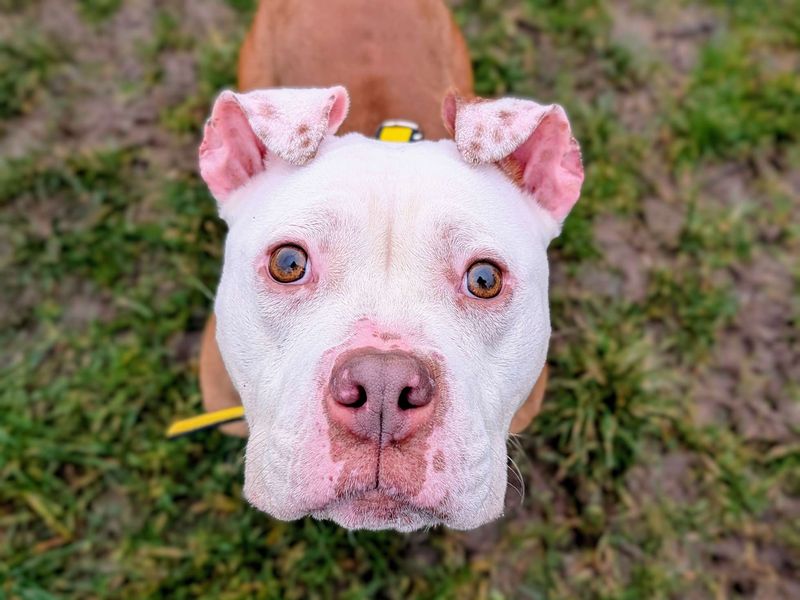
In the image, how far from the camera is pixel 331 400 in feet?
5.95

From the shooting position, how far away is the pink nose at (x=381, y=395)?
1.76 meters

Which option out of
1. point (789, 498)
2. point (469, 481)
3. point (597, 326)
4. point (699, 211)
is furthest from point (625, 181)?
point (469, 481)

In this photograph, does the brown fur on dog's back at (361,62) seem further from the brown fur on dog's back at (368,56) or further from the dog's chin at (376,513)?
the dog's chin at (376,513)

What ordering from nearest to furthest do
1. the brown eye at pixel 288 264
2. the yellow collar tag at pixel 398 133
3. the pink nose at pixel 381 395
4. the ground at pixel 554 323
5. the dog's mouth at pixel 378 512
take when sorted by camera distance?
the pink nose at pixel 381 395
the dog's mouth at pixel 378 512
the brown eye at pixel 288 264
the yellow collar tag at pixel 398 133
the ground at pixel 554 323

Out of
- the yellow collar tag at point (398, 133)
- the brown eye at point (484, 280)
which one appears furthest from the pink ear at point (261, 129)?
the brown eye at point (484, 280)

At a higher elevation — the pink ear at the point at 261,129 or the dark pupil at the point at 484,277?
the pink ear at the point at 261,129

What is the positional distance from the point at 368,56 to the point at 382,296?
1.58m

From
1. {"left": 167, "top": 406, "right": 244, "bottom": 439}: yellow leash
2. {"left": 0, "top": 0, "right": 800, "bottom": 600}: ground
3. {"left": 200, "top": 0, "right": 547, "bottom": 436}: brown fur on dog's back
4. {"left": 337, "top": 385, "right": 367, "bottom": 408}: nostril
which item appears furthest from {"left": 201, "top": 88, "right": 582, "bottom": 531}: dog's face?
{"left": 0, "top": 0, "right": 800, "bottom": 600}: ground

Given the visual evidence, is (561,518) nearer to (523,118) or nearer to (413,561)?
(413,561)

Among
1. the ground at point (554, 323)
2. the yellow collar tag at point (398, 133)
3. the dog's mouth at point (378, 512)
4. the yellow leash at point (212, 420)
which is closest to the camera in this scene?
the dog's mouth at point (378, 512)

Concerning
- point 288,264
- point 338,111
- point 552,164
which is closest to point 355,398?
point 288,264

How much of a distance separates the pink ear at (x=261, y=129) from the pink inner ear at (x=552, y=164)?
65 centimetres

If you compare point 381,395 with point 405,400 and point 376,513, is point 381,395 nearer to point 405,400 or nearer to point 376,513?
point 405,400

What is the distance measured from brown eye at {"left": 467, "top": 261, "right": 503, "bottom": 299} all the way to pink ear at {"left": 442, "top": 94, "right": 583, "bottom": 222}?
0.37m
